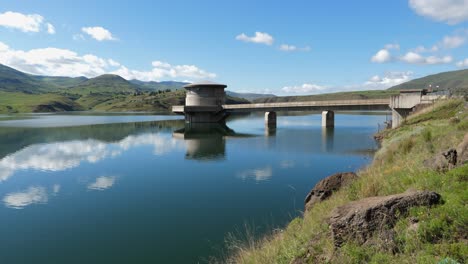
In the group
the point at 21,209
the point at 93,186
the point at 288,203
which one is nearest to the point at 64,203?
the point at 21,209

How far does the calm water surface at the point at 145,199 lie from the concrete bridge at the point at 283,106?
1637 cm

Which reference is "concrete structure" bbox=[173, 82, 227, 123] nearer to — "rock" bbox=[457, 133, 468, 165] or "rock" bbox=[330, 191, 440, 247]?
"rock" bbox=[457, 133, 468, 165]

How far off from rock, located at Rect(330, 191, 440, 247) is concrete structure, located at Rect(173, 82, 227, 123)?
86487mm

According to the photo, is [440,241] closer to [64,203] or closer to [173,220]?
[173,220]

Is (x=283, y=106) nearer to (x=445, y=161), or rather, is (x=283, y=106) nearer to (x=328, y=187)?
(x=328, y=187)

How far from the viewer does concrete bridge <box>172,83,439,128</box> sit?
53.2m

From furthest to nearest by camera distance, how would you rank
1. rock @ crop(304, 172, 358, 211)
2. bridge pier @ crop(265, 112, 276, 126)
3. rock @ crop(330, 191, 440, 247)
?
bridge pier @ crop(265, 112, 276, 126) → rock @ crop(304, 172, 358, 211) → rock @ crop(330, 191, 440, 247)

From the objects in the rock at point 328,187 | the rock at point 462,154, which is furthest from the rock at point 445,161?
the rock at point 328,187

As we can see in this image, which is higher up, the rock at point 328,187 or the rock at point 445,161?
the rock at point 445,161

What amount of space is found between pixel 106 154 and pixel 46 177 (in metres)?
13.1

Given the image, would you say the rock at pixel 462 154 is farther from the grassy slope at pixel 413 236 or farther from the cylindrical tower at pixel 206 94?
the cylindrical tower at pixel 206 94

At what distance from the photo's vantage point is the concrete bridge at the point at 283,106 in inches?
2095

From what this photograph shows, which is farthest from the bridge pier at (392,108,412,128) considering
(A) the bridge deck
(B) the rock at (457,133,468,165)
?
(B) the rock at (457,133,468,165)

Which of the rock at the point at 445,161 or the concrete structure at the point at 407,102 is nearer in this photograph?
the rock at the point at 445,161
